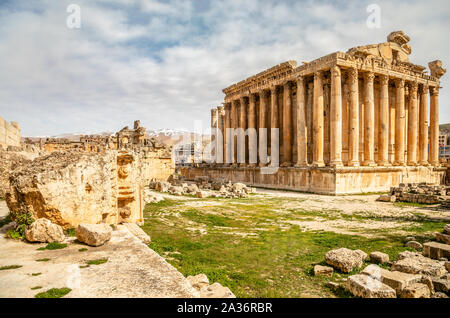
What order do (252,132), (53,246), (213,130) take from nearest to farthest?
(53,246)
(252,132)
(213,130)

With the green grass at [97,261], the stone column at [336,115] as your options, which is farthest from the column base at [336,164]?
the green grass at [97,261]

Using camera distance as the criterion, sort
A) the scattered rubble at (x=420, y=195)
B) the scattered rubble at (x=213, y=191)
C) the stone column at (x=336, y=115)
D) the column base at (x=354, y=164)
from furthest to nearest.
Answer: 1. the column base at (x=354, y=164)
2. the stone column at (x=336, y=115)
3. the scattered rubble at (x=213, y=191)
4. the scattered rubble at (x=420, y=195)

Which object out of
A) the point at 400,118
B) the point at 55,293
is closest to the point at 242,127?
the point at 400,118

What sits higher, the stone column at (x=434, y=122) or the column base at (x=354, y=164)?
the stone column at (x=434, y=122)

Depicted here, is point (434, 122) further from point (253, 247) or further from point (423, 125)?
point (253, 247)

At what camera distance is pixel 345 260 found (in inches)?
241

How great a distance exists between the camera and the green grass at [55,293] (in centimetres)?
365

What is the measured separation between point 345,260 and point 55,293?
5482 millimetres

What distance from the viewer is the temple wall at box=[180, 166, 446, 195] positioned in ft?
70.2

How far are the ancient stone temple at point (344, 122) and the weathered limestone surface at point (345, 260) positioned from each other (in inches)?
599

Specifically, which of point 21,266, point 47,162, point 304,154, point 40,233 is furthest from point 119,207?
point 304,154

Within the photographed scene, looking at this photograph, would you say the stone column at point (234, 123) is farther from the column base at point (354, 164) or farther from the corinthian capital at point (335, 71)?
the column base at point (354, 164)

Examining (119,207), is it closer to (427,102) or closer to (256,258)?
(256,258)

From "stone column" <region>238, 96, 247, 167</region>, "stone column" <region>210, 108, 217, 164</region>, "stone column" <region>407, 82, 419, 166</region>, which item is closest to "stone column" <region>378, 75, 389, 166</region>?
"stone column" <region>407, 82, 419, 166</region>
